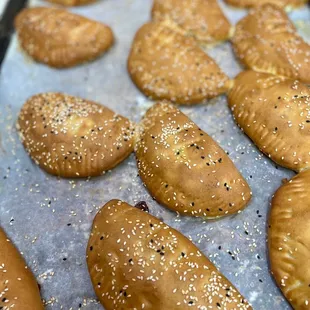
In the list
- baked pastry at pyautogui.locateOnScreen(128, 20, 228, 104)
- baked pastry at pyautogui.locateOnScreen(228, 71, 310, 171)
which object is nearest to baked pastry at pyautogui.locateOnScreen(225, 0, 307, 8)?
baked pastry at pyautogui.locateOnScreen(128, 20, 228, 104)

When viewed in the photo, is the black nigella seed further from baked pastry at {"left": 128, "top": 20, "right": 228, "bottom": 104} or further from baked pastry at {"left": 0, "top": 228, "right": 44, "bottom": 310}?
baked pastry at {"left": 128, "top": 20, "right": 228, "bottom": 104}

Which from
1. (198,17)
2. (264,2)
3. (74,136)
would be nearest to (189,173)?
(74,136)

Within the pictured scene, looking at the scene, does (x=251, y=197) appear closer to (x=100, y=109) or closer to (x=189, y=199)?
(x=189, y=199)

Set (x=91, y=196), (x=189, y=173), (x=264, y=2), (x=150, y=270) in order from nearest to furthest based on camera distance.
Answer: (x=150, y=270) → (x=189, y=173) → (x=91, y=196) → (x=264, y=2)

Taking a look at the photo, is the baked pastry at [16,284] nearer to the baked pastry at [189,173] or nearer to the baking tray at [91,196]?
the baking tray at [91,196]

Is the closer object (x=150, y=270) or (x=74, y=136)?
(x=150, y=270)

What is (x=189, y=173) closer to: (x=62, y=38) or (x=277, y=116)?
(x=277, y=116)
